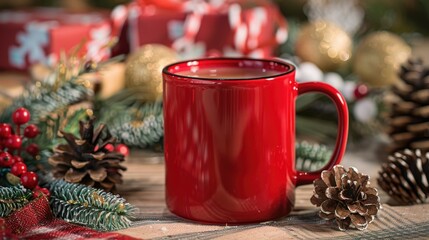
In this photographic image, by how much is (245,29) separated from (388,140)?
0.33 m

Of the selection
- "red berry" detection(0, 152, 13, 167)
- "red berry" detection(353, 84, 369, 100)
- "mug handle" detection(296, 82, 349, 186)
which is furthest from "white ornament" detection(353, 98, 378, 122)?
"red berry" detection(0, 152, 13, 167)

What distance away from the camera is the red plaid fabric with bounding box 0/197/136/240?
0.66m

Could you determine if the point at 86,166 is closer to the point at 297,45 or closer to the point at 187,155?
the point at 187,155

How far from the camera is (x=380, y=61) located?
1.19 m

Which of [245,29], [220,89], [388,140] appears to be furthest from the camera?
[245,29]

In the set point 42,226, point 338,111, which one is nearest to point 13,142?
point 42,226

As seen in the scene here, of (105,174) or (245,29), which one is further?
(245,29)

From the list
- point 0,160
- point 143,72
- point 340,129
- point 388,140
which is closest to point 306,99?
point 388,140

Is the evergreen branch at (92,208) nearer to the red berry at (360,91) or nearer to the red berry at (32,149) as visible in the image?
the red berry at (32,149)

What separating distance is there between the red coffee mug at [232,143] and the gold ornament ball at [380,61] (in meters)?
0.48

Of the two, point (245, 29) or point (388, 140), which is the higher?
point (245, 29)

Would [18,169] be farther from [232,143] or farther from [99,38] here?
[99,38]

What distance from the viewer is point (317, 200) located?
2.39ft

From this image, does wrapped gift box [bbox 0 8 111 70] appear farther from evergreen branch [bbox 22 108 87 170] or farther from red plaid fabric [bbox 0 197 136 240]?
red plaid fabric [bbox 0 197 136 240]
